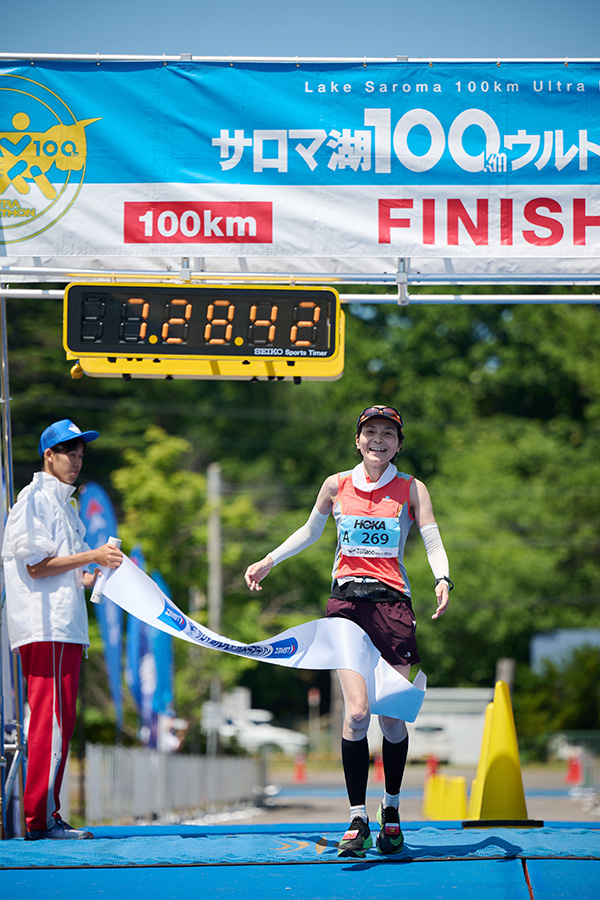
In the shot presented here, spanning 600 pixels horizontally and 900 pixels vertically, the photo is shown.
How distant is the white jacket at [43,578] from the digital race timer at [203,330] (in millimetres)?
1095

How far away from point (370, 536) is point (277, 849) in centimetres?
170

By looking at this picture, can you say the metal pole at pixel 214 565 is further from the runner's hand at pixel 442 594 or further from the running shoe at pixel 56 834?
the runner's hand at pixel 442 594

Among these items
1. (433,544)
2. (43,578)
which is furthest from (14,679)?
(433,544)

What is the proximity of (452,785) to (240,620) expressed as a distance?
16.3 metres

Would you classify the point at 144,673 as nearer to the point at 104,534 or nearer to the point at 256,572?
the point at 104,534

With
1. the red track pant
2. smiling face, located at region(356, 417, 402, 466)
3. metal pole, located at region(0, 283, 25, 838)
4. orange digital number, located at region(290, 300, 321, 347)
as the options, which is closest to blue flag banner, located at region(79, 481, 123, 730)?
metal pole, located at region(0, 283, 25, 838)

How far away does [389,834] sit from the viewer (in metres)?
5.46

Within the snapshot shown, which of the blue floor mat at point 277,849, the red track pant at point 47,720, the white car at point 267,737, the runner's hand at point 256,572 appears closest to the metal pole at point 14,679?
the red track pant at point 47,720

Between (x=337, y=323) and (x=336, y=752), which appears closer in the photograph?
(x=337, y=323)

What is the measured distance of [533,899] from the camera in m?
4.44

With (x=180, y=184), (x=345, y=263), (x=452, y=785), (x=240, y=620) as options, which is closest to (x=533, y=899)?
(x=345, y=263)

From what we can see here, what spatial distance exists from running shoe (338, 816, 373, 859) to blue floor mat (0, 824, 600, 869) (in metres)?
0.05

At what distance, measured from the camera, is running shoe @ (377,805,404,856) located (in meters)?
5.45

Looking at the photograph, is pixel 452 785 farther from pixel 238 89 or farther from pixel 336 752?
pixel 336 752
